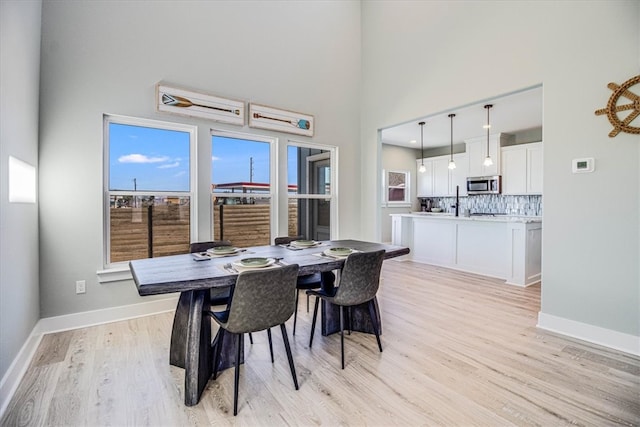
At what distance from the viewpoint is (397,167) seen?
830 cm

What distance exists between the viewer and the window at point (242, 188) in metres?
3.77

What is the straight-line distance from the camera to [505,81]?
10.4ft

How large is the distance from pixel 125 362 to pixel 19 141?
1.77 meters

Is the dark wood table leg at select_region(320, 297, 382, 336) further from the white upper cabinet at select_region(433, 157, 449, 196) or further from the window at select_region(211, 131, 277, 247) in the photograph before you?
the white upper cabinet at select_region(433, 157, 449, 196)

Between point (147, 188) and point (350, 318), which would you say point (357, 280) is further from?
point (147, 188)

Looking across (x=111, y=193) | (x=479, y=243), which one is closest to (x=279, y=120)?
(x=111, y=193)

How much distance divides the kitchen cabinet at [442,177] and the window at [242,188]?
5211 mm

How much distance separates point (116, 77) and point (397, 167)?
669 centimetres

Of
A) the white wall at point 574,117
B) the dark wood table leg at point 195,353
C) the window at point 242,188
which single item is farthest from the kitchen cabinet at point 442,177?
the dark wood table leg at point 195,353

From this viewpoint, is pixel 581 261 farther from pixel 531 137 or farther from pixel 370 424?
pixel 531 137

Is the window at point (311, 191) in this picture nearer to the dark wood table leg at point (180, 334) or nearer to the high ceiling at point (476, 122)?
the high ceiling at point (476, 122)

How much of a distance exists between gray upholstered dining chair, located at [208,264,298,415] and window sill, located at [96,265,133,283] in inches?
70.2

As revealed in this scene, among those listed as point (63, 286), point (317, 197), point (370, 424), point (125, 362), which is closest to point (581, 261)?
point (370, 424)

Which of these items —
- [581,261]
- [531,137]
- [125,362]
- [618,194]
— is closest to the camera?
[125,362]
